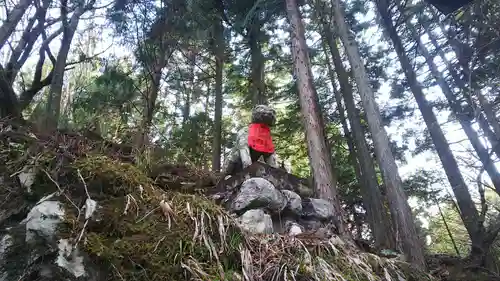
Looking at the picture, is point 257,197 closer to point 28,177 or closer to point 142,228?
point 142,228

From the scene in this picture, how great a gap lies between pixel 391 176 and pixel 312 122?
1241mm

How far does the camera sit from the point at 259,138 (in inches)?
161

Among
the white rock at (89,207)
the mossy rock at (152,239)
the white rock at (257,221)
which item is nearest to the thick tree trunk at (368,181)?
the white rock at (257,221)

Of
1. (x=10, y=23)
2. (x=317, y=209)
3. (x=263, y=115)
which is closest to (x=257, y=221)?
(x=317, y=209)

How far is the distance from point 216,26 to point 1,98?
5.73 metres

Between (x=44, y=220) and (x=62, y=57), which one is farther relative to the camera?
(x=62, y=57)

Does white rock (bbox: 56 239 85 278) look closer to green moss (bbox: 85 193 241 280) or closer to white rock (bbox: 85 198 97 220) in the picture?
green moss (bbox: 85 193 241 280)

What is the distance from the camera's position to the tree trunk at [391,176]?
3.80 m

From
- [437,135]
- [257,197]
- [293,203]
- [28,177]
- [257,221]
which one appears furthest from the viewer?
[437,135]

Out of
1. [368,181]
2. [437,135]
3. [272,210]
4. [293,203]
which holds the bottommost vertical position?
[272,210]

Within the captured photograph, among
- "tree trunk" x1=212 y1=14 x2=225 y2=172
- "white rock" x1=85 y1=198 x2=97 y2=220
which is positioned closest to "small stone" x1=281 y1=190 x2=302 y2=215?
"white rock" x1=85 y1=198 x2=97 y2=220

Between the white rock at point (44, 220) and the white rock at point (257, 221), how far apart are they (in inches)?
53.3

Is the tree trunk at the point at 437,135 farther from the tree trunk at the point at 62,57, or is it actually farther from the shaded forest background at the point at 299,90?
the tree trunk at the point at 62,57

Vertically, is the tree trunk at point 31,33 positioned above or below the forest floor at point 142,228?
above
